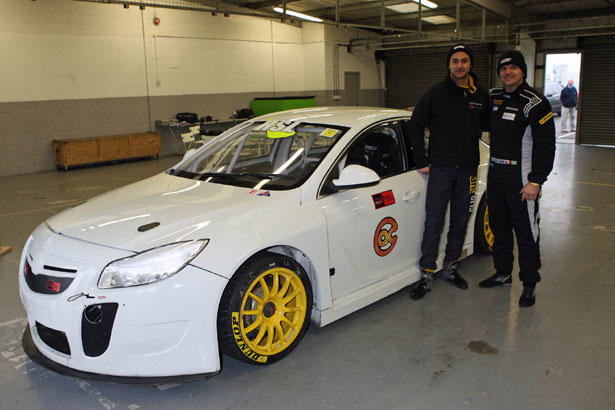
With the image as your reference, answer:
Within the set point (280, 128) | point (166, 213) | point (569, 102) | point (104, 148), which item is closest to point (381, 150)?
point (280, 128)

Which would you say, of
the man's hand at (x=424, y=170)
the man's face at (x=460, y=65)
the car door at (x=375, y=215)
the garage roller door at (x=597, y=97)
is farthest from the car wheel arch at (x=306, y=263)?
the garage roller door at (x=597, y=97)

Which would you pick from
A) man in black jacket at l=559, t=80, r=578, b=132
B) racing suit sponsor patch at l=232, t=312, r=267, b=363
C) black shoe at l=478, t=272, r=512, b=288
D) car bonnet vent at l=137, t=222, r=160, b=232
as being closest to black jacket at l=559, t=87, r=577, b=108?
man in black jacket at l=559, t=80, r=578, b=132

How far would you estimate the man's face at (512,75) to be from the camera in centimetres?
338

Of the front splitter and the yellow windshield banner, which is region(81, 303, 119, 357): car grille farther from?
the yellow windshield banner

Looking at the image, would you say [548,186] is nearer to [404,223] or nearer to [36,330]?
[404,223]

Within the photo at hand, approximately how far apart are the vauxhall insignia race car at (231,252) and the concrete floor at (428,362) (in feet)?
0.58

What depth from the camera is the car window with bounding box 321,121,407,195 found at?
340 centimetres

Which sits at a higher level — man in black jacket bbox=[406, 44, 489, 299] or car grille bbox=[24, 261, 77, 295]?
man in black jacket bbox=[406, 44, 489, 299]

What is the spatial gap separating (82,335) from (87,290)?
20 cm

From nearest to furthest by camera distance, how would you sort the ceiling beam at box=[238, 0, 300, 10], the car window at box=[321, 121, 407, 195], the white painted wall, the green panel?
the car window at box=[321, 121, 407, 195] → the white painted wall → the ceiling beam at box=[238, 0, 300, 10] → the green panel

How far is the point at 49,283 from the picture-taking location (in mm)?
2457

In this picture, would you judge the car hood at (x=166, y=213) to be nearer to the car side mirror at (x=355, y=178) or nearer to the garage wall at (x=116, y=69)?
the car side mirror at (x=355, y=178)

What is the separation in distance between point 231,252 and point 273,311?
1.52 ft

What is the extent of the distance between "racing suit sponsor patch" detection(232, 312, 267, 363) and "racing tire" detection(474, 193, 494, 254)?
7.51ft
